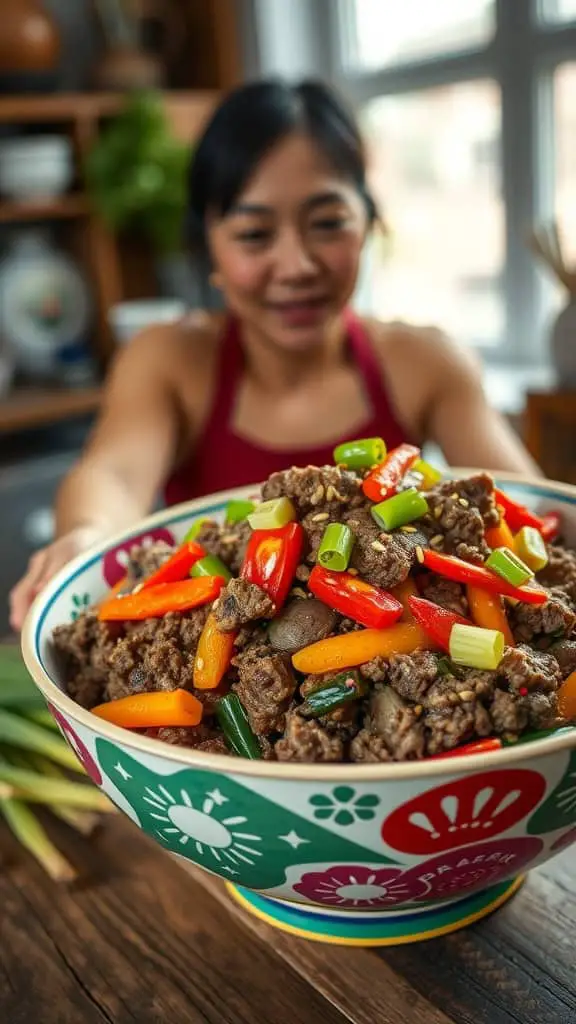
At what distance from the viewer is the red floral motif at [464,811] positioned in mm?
Result: 594

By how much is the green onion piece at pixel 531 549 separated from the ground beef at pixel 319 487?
0.53ft

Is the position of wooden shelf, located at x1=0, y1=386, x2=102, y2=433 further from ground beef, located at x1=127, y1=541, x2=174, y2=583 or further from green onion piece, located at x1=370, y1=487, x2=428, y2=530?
green onion piece, located at x1=370, y1=487, x2=428, y2=530

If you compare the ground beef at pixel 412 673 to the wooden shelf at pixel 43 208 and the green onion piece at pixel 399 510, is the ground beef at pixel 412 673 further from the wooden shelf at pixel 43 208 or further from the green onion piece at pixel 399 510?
the wooden shelf at pixel 43 208

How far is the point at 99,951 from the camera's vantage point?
2.55 feet

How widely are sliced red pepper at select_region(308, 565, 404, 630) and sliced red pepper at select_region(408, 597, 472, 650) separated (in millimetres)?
13

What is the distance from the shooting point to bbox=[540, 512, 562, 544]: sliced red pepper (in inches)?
38.1

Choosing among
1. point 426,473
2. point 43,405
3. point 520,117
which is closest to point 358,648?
point 426,473

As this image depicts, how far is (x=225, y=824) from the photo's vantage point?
64 cm

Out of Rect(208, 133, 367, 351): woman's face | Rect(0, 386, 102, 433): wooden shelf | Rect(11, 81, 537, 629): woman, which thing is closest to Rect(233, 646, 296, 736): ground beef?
Rect(11, 81, 537, 629): woman

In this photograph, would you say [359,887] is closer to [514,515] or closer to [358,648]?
[358,648]

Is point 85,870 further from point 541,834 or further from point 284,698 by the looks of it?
point 541,834

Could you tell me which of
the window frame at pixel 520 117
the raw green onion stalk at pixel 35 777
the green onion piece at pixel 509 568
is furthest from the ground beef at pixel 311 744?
the window frame at pixel 520 117

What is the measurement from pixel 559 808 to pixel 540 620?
20cm

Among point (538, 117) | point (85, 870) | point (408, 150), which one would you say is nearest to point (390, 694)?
point (85, 870)
